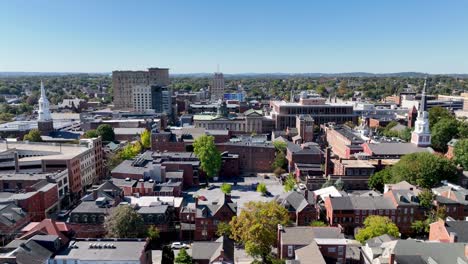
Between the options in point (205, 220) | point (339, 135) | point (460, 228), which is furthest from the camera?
point (339, 135)

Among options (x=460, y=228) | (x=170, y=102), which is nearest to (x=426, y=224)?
(x=460, y=228)

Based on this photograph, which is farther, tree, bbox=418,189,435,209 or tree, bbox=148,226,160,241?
tree, bbox=418,189,435,209

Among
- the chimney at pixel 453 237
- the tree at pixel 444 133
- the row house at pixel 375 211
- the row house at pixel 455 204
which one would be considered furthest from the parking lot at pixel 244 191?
the tree at pixel 444 133

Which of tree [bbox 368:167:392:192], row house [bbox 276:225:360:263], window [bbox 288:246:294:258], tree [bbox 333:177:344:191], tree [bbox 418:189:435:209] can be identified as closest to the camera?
row house [bbox 276:225:360:263]

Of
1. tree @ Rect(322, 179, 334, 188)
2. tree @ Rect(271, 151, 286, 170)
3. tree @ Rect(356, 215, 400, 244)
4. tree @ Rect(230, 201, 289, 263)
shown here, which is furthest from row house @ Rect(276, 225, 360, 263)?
tree @ Rect(271, 151, 286, 170)

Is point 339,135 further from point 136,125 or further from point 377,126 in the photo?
point 136,125

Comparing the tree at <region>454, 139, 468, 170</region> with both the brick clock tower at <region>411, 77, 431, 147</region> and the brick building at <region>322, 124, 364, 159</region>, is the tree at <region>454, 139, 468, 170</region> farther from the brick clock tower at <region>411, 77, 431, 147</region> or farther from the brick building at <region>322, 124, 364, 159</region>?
the brick building at <region>322, 124, 364, 159</region>

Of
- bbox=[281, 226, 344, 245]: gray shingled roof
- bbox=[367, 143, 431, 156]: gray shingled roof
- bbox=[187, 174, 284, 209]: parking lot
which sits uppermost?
bbox=[367, 143, 431, 156]: gray shingled roof

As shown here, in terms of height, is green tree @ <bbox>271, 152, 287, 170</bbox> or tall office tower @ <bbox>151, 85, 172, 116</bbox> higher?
tall office tower @ <bbox>151, 85, 172, 116</bbox>

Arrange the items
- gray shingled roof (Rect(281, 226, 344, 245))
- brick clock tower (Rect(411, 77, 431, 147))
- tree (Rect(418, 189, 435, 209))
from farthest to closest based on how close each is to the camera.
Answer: brick clock tower (Rect(411, 77, 431, 147)) → tree (Rect(418, 189, 435, 209)) → gray shingled roof (Rect(281, 226, 344, 245))
